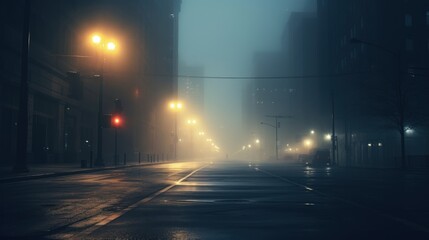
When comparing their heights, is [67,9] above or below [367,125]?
above

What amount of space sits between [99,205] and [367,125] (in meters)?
69.4

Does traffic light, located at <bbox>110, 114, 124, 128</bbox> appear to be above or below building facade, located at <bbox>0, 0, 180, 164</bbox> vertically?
below

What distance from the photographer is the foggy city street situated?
10641mm

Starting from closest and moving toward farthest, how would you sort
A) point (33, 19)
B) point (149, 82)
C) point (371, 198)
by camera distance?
1. point (371, 198)
2. point (33, 19)
3. point (149, 82)

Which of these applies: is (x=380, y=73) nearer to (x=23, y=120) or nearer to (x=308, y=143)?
(x=23, y=120)

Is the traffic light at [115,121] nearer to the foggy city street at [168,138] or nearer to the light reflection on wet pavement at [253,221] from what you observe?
the foggy city street at [168,138]

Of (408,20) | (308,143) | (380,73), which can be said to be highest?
(408,20)

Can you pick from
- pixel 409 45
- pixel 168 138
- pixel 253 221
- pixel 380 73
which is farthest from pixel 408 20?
pixel 168 138

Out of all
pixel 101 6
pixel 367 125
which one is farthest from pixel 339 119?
pixel 101 6

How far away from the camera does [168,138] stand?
151 m

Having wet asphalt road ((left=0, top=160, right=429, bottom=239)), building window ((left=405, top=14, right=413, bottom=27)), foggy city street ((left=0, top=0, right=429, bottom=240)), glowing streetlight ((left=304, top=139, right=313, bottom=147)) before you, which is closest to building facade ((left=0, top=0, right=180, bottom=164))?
foggy city street ((left=0, top=0, right=429, bottom=240))

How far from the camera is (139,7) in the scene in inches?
4139

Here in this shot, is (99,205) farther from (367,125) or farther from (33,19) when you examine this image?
(367,125)

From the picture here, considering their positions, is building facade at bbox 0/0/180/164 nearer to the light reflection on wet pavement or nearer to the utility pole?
the utility pole
